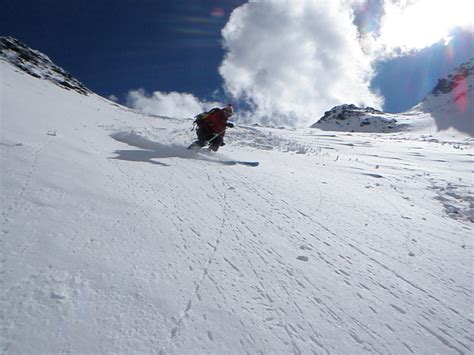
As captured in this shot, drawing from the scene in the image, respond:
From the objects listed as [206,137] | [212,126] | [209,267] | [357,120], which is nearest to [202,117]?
[212,126]

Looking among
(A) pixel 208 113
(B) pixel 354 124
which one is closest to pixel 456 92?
(B) pixel 354 124

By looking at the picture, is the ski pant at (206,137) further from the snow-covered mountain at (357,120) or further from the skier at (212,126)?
the snow-covered mountain at (357,120)

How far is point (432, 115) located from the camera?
113 metres

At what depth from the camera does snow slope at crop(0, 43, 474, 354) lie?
2014 millimetres

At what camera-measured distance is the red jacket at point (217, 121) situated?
10320 millimetres

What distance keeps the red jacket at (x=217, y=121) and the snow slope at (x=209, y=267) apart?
499cm

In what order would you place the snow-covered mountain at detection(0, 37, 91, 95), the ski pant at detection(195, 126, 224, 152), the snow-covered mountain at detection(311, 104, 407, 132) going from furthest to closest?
the snow-covered mountain at detection(311, 104, 407, 132), the snow-covered mountain at detection(0, 37, 91, 95), the ski pant at detection(195, 126, 224, 152)

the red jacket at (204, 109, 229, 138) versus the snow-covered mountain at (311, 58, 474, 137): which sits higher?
the snow-covered mountain at (311, 58, 474, 137)

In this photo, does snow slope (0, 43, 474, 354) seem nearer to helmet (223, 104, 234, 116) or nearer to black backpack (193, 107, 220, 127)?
A: black backpack (193, 107, 220, 127)

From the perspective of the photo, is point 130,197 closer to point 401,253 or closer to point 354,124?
point 401,253

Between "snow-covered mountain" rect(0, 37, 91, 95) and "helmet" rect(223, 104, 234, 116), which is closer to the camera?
"helmet" rect(223, 104, 234, 116)

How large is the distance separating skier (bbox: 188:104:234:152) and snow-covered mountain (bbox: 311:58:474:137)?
96.9 meters

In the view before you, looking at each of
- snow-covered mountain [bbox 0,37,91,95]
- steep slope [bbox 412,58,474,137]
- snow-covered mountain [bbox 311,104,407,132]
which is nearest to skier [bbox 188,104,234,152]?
snow-covered mountain [bbox 0,37,91,95]

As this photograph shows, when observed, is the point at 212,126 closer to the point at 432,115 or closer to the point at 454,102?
the point at 432,115
